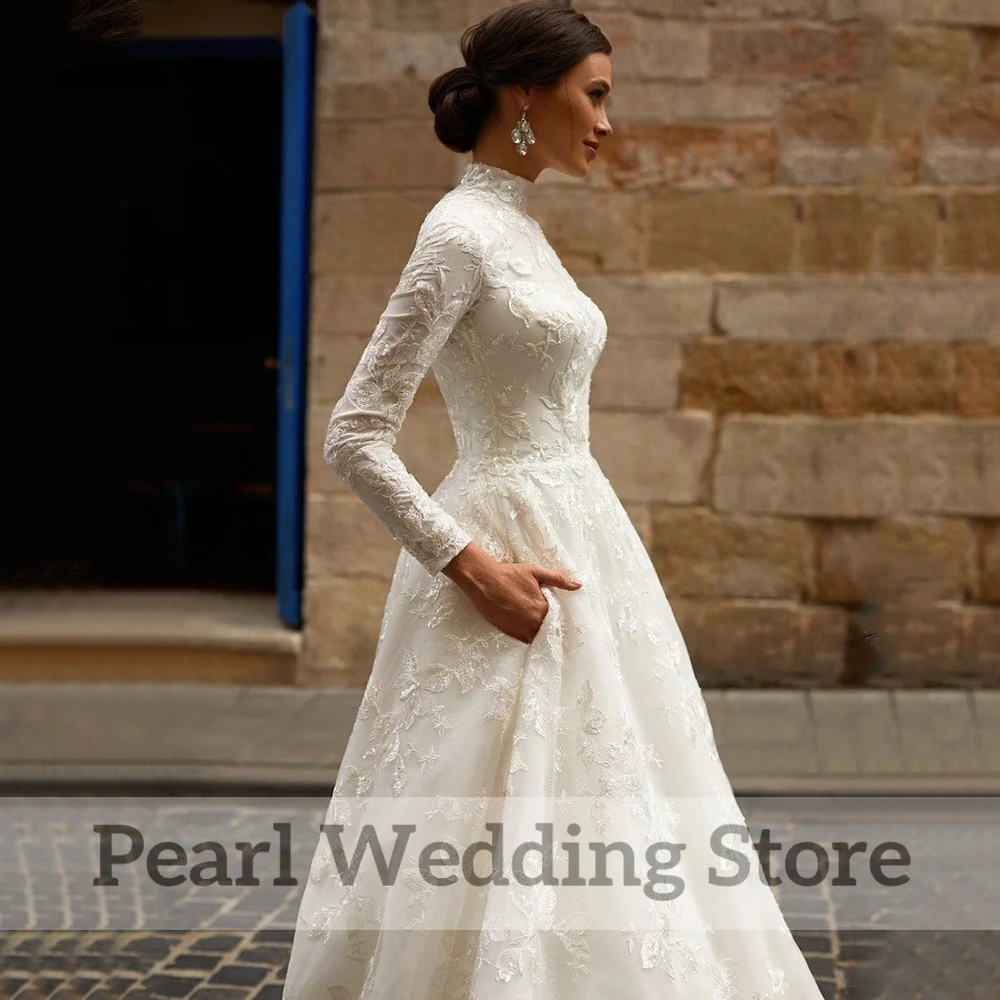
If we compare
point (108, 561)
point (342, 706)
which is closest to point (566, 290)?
point (342, 706)

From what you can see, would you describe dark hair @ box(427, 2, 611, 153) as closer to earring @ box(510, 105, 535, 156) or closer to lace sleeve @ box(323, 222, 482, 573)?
earring @ box(510, 105, 535, 156)

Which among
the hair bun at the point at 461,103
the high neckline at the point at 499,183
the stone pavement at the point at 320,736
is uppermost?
the hair bun at the point at 461,103

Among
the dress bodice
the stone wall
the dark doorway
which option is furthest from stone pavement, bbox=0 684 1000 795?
the dress bodice

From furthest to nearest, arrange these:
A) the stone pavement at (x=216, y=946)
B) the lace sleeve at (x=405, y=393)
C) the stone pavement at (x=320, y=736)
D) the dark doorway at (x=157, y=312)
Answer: the dark doorway at (x=157, y=312), the stone pavement at (x=320, y=736), the stone pavement at (x=216, y=946), the lace sleeve at (x=405, y=393)

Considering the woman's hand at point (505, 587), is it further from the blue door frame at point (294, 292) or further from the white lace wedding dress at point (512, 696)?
the blue door frame at point (294, 292)

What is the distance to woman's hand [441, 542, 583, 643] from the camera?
259 centimetres

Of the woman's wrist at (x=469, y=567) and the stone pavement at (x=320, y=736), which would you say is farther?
the stone pavement at (x=320, y=736)

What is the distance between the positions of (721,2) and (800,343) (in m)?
1.52

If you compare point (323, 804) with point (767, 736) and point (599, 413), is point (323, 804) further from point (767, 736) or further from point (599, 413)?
point (599, 413)

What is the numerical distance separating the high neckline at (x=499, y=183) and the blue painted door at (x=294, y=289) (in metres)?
4.61

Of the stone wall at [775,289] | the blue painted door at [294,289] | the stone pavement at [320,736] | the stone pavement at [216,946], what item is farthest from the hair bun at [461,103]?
the blue painted door at [294,289]

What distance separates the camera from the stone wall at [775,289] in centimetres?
714

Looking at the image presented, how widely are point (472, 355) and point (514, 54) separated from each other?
1.65 feet

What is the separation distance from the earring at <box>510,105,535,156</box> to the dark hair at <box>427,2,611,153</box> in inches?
2.3
